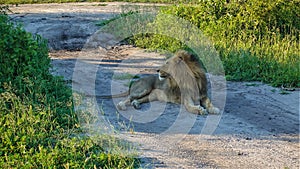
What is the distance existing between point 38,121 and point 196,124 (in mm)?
1728

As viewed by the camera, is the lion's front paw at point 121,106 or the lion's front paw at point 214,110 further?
the lion's front paw at point 121,106

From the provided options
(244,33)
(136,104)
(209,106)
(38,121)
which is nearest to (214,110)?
(209,106)

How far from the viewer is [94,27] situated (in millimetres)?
12172

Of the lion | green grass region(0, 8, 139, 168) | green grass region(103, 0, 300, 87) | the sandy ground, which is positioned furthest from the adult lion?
green grass region(103, 0, 300, 87)

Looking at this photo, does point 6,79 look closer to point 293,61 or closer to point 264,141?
point 264,141

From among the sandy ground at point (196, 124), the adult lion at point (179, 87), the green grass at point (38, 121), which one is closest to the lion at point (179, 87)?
the adult lion at point (179, 87)

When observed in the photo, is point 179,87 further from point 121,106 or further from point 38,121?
point 38,121

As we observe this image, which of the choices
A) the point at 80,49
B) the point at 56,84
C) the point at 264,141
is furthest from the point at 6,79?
the point at 80,49

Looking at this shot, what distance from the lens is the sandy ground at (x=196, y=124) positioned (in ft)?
16.1

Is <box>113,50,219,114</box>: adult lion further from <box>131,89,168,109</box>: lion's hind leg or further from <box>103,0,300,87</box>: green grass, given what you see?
<box>103,0,300,87</box>: green grass

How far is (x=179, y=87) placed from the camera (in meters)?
6.45

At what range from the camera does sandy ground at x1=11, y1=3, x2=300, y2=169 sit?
16.1ft

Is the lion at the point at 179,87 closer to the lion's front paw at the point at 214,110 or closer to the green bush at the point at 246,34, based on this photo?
the lion's front paw at the point at 214,110

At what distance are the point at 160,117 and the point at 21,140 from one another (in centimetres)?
179
